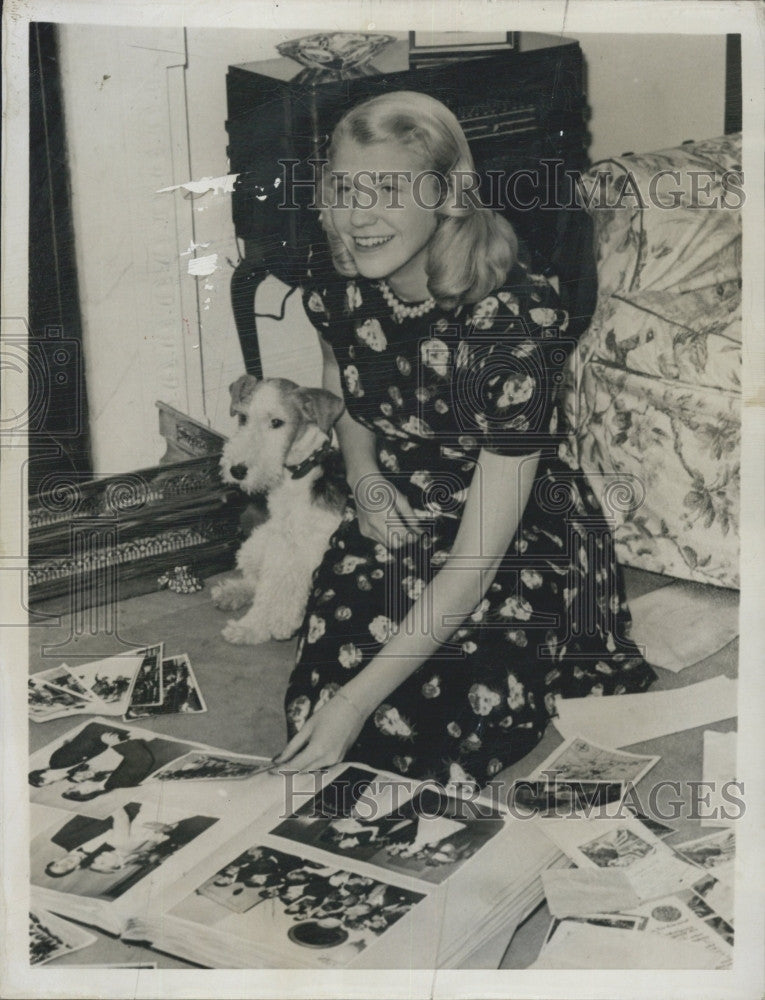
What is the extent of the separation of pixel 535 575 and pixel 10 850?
89 centimetres

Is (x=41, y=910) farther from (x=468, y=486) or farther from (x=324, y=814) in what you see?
(x=468, y=486)

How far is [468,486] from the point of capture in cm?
156

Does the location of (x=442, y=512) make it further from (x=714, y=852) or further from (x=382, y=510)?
(x=714, y=852)

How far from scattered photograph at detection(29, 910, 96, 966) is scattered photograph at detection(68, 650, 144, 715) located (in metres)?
0.32

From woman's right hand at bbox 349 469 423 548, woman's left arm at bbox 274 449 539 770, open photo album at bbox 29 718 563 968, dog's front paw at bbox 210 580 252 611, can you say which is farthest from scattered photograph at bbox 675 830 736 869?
dog's front paw at bbox 210 580 252 611

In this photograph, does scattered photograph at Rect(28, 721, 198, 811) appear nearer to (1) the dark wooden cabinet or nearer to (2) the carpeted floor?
(2) the carpeted floor

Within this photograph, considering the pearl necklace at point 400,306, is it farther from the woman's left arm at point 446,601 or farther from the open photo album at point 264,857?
the open photo album at point 264,857

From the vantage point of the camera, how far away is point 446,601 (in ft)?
5.10

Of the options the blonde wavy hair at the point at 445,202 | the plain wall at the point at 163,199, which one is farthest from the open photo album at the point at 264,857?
the blonde wavy hair at the point at 445,202

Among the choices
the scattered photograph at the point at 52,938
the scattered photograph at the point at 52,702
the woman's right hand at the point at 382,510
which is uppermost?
the woman's right hand at the point at 382,510

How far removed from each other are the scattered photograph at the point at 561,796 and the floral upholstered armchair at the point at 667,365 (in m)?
0.34

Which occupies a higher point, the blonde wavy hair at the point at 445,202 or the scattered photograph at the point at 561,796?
the blonde wavy hair at the point at 445,202

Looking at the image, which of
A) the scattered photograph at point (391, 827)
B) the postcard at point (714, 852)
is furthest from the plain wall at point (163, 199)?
the postcard at point (714, 852)

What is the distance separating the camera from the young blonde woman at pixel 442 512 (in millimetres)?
1536
